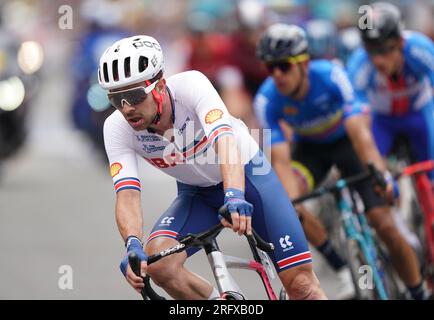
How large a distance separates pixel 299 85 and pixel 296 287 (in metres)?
2.47

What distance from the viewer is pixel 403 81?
9383 millimetres

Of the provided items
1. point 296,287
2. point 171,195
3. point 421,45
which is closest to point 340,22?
point 171,195

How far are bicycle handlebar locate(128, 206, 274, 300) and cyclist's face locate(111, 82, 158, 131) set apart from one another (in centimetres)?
62

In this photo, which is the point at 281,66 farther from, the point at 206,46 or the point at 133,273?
the point at 206,46

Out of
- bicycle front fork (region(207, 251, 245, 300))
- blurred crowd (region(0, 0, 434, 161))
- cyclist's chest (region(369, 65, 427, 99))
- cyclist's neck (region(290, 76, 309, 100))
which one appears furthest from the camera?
blurred crowd (region(0, 0, 434, 161))

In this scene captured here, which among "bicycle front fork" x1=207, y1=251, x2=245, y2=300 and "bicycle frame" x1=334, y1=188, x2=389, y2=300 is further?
"bicycle frame" x1=334, y1=188, x2=389, y2=300

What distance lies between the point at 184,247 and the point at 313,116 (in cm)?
335

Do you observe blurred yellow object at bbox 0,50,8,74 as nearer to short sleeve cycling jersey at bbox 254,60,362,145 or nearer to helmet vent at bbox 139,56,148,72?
short sleeve cycling jersey at bbox 254,60,362,145

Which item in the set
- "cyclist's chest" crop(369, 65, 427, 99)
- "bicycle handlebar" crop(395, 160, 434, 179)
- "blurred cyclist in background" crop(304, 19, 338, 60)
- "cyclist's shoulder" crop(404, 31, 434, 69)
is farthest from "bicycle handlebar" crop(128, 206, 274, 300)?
"blurred cyclist in background" crop(304, 19, 338, 60)

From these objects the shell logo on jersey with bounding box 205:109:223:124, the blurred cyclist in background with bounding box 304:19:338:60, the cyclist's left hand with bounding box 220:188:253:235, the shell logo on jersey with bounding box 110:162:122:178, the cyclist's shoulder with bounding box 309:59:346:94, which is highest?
the blurred cyclist in background with bounding box 304:19:338:60

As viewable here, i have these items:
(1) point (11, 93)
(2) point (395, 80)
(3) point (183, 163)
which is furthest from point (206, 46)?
(3) point (183, 163)

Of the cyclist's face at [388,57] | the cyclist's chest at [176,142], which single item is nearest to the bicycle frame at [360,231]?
the cyclist's face at [388,57]

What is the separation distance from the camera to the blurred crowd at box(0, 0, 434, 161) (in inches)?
569

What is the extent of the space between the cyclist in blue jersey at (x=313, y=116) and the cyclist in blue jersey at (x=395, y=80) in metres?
0.44
